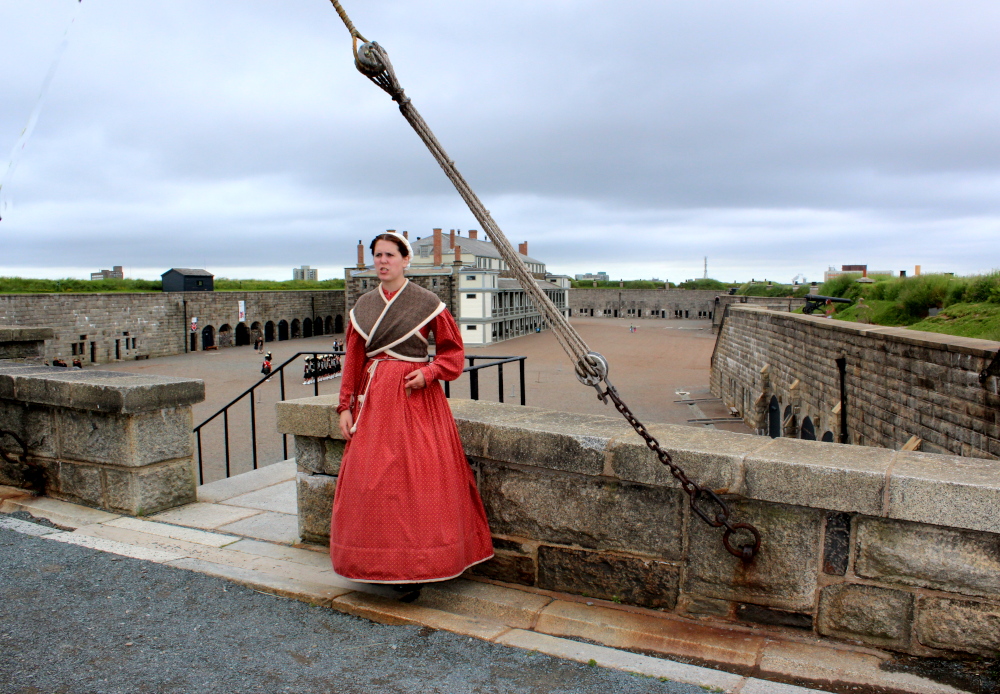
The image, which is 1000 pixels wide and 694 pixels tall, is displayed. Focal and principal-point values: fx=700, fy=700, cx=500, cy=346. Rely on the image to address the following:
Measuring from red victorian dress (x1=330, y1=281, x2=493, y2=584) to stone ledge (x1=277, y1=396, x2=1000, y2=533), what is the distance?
0.32 m

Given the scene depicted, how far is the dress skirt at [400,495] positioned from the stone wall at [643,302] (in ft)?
276

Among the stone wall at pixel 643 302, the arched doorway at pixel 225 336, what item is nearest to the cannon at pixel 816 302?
the arched doorway at pixel 225 336

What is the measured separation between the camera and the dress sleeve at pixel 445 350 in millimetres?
3316

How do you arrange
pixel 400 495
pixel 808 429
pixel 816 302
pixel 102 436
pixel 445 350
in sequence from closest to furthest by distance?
pixel 400 495, pixel 445 350, pixel 102 436, pixel 808 429, pixel 816 302

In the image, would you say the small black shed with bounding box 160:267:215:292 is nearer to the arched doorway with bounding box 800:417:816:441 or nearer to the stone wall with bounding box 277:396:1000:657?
the arched doorway with bounding box 800:417:816:441

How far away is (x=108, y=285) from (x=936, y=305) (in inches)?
2485

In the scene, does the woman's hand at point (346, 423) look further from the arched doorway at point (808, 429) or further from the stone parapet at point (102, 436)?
the arched doorway at point (808, 429)

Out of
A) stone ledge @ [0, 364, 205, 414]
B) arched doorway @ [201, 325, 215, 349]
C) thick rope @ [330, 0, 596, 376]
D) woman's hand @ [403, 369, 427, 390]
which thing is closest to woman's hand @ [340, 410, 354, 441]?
woman's hand @ [403, 369, 427, 390]

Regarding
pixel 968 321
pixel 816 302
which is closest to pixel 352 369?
pixel 968 321

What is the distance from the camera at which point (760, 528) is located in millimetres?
2893

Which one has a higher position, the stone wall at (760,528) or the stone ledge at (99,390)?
the stone ledge at (99,390)

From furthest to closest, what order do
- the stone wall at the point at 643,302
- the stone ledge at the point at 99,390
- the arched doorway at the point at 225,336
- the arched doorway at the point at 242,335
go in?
the stone wall at the point at 643,302, the arched doorway at the point at 242,335, the arched doorway at the point at 225,336, the stone ledge at the point at 99,390

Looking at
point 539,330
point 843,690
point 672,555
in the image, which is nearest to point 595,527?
point 672,555

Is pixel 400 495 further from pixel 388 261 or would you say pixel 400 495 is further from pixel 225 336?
pixel 225 336
